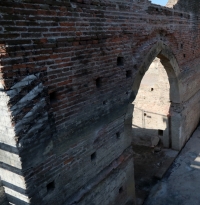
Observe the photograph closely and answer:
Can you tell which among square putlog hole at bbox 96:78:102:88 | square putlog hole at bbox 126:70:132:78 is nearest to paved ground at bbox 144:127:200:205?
square putlog hole at bbox 126:70:132:78

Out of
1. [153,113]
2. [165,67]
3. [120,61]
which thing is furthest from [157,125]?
[120,61]

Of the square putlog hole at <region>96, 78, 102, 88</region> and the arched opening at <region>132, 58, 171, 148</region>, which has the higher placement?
the square putlog hole at <region>96, 78, 102, 88</region>

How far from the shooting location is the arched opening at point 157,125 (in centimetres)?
652

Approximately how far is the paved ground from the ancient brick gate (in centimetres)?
114

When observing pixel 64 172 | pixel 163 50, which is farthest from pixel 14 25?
pixel 163 50

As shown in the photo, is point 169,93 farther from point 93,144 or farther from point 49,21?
point 49,21

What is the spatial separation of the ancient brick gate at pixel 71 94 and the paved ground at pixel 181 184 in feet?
3.73

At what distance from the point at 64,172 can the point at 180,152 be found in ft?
18.9

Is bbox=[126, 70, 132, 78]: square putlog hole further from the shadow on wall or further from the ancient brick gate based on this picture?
the shadow on wall

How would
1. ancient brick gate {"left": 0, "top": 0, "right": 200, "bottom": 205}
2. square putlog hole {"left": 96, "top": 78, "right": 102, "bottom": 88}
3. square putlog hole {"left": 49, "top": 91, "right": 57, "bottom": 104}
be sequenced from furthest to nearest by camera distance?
square putlog hole {"left": 96, "top": 78, "right": 102, "bottom": 88}, square putlog hole {"left": 49, "top": 91, "right": 57, "bottom": 104}, ancient brick gate {"left": 0, "top": 0, "right": 200, "bottom": 205}

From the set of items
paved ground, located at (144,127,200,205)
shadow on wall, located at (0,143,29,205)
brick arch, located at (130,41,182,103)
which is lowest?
paved ground, located at (144,127,200,205)

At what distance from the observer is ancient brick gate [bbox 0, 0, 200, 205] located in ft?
8.03

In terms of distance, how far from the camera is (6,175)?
283 centimetres

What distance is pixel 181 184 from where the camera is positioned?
625 cm
